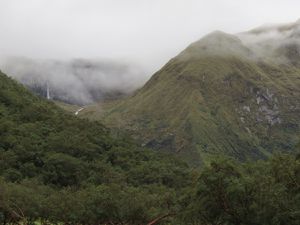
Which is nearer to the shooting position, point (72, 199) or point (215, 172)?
point (215, 172)

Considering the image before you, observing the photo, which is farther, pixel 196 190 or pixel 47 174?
pixel 47 174

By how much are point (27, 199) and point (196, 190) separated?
61.3m

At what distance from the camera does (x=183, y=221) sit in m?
62.2

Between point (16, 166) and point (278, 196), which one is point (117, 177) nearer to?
point (16, 166)

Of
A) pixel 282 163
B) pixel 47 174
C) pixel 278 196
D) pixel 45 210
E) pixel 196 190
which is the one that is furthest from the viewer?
pixel 47 174

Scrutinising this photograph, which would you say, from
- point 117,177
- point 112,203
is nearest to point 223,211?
point 112,203

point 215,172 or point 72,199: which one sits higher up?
point 215,172

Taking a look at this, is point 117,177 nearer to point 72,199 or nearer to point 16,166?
point 16,166

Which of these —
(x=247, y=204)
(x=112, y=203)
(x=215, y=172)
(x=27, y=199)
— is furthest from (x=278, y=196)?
(x=27, y=199)

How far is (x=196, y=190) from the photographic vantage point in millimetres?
60125

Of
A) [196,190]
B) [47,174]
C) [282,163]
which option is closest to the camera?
[196,190]

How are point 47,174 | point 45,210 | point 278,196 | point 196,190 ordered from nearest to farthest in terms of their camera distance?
1. point 278,196
2. point 196,190
3. point 45,210
4. point 47,174

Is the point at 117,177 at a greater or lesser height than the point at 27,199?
lesser

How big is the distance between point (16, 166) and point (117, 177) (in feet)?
121
